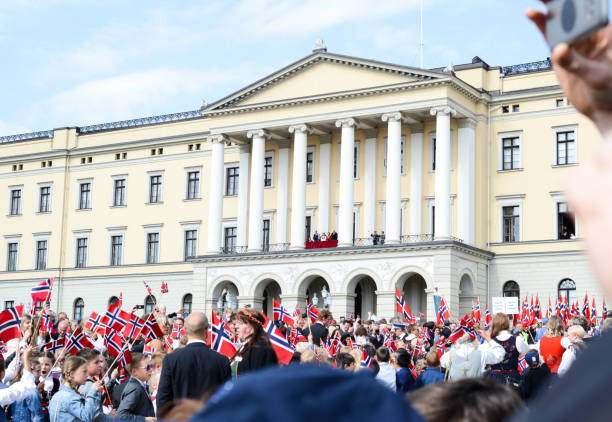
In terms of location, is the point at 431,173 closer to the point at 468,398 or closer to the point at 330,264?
the point at 330,264

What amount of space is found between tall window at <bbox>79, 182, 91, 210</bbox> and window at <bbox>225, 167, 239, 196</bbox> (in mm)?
9761

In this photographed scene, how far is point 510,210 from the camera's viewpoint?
4200 centimetres

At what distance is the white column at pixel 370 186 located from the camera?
43406 mm

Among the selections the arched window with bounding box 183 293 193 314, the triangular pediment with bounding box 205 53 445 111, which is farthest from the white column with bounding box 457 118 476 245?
the arched window with bounding box 183 293 193 314

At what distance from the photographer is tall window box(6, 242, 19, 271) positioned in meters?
55.9

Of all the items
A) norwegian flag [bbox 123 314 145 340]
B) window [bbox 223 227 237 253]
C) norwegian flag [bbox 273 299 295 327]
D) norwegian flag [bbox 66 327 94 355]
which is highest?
window [bbox 223 227 237 253]

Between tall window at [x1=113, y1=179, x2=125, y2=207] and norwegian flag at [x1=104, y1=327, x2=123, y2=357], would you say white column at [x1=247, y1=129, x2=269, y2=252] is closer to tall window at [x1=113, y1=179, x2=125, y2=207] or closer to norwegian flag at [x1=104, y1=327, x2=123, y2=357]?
tall window at [x1=113, y1=179, x2=125, y2=207]

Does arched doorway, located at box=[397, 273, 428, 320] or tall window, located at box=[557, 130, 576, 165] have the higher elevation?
tall window, located at box=[557, 130, 576, 165]

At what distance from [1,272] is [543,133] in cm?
3345

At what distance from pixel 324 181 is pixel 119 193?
46.5 feet

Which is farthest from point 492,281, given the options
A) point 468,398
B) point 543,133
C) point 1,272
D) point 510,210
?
point 468,398

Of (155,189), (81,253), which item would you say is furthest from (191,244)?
(81,253)

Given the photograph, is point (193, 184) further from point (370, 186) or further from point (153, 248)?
point (370, 186)

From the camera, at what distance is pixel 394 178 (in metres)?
41.2
